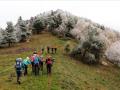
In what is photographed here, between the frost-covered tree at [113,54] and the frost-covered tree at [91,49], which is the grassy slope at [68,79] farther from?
the frost-covered tree at [113,54]

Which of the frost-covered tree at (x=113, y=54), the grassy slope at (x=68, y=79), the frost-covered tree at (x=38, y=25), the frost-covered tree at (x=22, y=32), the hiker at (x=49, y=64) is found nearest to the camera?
the grassy slope at (x=68, y=79)

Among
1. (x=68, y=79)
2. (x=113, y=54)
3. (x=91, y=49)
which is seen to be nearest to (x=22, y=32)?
(x=113, y=54)

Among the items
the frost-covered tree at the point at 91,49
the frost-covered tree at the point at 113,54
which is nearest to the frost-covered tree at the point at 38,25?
the frost-covered tree at the point at 113,54

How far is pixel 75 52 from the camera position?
242ft

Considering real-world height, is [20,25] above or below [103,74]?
above

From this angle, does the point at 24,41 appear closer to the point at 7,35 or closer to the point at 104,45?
the point at 7,35

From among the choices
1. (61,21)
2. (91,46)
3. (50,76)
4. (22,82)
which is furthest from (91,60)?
(61,21)

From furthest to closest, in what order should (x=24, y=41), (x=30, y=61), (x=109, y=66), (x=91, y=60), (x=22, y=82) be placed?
(x=24, y=41)
(x=109, y=66)
(x=91, y=60)
(x=30, y=61)
(x=22, y=82)

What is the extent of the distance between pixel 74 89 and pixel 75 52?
30.5m

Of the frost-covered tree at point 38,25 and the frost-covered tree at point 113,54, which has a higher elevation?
the frost-covered tree at point 38,25

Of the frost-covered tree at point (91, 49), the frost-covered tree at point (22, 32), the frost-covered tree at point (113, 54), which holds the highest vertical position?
the frost-covered tree at point (22, 32)

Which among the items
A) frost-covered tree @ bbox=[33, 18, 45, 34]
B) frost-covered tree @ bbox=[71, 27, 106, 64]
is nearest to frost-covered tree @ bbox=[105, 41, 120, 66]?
frost-covered tree @ bbox=[71, 27, 106, 64]

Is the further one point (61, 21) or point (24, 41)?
point (61, 21)

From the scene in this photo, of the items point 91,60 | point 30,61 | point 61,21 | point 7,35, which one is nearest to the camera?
point 30,61
